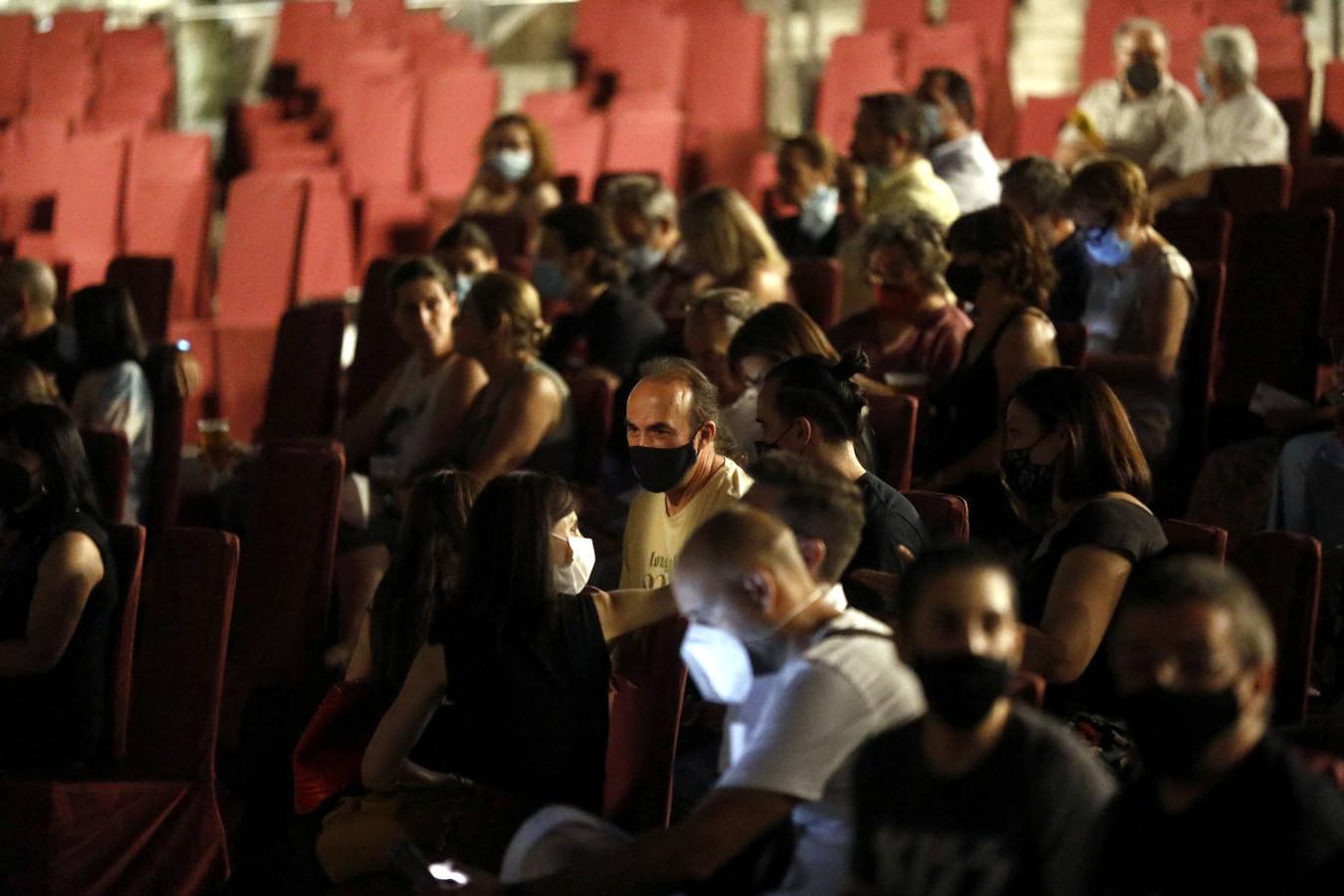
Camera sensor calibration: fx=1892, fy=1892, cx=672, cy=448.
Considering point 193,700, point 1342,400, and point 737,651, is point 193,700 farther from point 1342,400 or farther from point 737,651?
point 1342,400

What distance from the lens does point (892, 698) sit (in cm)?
152

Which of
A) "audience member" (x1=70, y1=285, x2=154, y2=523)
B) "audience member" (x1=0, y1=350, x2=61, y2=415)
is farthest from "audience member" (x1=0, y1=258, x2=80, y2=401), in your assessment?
"audience member" (x1=0, y1=350, x2=61, y2=415)

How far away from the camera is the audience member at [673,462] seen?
7.55ft

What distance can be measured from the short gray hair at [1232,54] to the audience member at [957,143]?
56 cm

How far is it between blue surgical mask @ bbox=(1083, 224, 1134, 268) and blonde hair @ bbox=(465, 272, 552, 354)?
977 millimetres

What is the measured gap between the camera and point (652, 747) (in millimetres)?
1936

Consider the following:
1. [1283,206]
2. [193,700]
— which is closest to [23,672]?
[193,700]

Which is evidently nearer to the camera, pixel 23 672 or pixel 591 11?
pixel 23 672

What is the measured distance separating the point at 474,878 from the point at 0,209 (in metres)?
4.79

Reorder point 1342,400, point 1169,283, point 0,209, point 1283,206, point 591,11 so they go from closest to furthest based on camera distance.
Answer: point 1342,400 → point 1169,283 → point 1283,206 → point 0,209 → point 591,11

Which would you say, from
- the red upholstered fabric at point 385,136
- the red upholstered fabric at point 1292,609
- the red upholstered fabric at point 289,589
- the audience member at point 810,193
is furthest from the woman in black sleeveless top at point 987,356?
the red upholstered fabric at point 385,136

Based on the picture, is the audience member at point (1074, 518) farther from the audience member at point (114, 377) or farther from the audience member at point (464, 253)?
the audience member at point (464, 253)

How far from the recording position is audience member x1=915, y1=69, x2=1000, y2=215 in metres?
4.21

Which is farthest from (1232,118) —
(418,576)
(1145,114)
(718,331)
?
(418,576)
